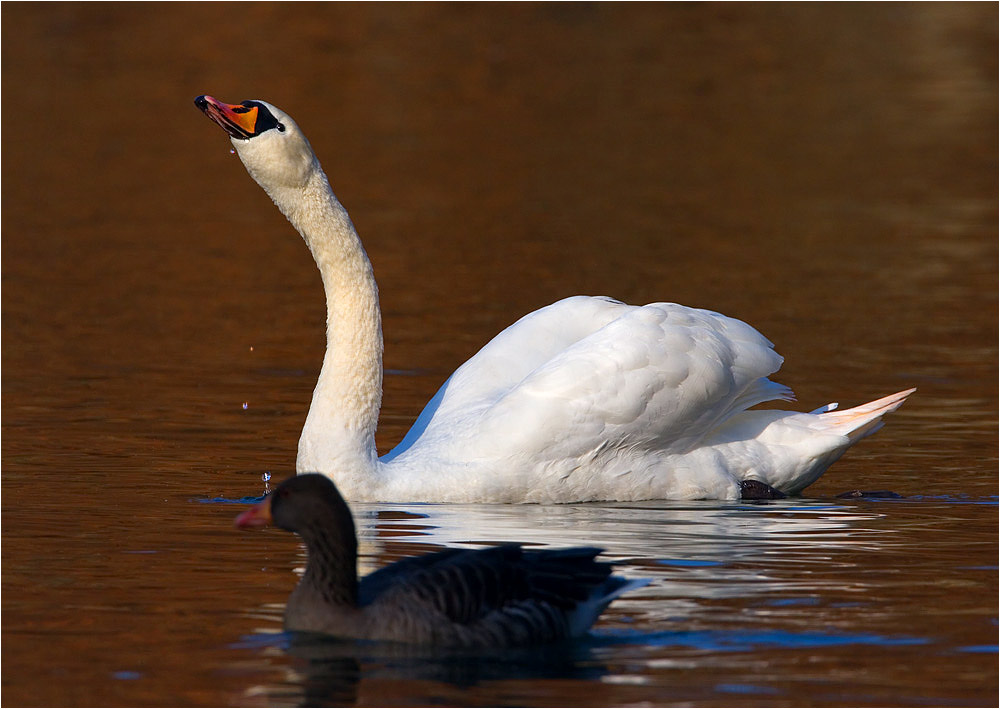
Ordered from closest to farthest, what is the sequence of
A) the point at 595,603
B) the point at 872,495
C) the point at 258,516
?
the point at 595,603 < the point at 258,516 < the point at 872,495

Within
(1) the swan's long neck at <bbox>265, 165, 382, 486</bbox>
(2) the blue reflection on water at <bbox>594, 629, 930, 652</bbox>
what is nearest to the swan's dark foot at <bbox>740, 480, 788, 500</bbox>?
(1) the swan's long neck at <bbox>265, 165, 382, 486</bbox>

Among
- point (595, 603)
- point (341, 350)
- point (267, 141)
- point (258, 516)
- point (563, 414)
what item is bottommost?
point (595, 603)

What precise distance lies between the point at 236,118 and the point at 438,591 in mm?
3376

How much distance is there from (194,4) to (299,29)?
14.1 feet

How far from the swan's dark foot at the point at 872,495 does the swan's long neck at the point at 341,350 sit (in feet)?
8.16

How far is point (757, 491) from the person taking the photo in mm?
10188

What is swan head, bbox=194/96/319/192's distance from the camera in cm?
952

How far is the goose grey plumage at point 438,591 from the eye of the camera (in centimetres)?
704

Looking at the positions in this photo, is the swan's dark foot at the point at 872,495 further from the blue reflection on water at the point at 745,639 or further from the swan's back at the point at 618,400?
the blue reflection on water at the point at 745,639

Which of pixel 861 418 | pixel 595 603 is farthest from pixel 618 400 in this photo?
pixel 595 603

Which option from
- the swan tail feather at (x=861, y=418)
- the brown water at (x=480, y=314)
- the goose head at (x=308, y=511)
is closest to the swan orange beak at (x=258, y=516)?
the goose head at (x=308, y=511)

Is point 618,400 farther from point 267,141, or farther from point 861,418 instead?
point 267,141

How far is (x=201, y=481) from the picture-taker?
33.6 feet

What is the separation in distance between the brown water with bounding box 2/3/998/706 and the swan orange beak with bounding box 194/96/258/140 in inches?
72.7
